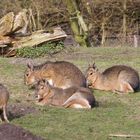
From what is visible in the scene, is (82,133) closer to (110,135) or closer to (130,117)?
(110,135)

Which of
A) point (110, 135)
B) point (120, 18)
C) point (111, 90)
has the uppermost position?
point (110, 135)

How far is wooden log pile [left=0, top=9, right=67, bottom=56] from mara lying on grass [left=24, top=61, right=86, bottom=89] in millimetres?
Result: 5356

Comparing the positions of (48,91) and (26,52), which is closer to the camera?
(48,91)

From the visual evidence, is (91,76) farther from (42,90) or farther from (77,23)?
(77,23)

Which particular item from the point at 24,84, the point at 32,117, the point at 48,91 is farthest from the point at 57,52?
the point at 32,117

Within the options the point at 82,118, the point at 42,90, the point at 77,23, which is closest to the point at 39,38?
the point at 77,23

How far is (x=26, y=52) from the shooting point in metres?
18.1

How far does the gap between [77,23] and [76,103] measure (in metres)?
15.8

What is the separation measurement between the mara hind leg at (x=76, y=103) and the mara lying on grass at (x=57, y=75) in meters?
1.19

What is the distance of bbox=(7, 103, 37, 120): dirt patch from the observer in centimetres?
1017

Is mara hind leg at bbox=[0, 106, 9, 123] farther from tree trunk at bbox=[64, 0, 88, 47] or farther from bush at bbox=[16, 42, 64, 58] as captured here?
tree trunk at bbox=[64, 0, 88, 47]

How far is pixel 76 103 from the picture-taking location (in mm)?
10789

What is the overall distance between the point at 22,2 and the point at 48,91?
56.7 ft

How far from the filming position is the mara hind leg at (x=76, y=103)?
10.7 m
